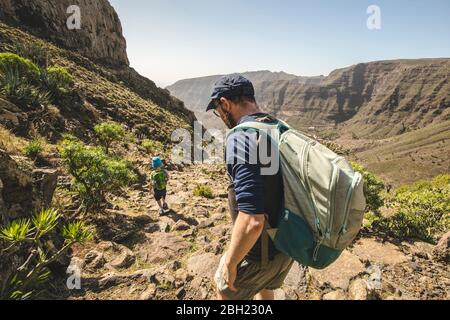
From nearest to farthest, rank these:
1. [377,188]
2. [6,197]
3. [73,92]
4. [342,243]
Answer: [342,243] → [6,197] → [377,188] → [73,92]

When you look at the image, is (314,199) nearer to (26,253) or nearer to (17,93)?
(26,253)

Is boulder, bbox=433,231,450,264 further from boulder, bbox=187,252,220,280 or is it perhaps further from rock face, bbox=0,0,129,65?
rock face, bbox=0,0,129,65

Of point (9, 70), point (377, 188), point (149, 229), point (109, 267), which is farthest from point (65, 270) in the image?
point (9, 70)

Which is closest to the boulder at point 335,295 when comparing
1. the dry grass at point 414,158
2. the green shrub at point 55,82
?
the green shrub at point 55,82

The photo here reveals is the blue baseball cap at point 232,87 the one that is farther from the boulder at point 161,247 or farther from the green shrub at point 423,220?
the green shrub at point 423,220

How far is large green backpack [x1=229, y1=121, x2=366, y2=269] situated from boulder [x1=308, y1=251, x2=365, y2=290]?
227 cm

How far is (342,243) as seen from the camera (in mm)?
1756

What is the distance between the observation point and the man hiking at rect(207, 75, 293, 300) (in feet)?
5.65

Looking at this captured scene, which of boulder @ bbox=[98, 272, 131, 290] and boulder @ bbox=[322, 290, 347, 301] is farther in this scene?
boulder @ bbox=[98, 272, 131, 290]

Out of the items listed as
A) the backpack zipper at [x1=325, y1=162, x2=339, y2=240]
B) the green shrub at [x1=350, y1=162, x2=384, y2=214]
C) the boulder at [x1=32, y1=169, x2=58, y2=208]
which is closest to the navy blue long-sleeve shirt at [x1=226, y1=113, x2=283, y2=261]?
the backpack zipper at [x1=325, y1=162, x2=339, y2=240]

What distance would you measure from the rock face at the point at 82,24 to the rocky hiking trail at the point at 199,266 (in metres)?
28.9

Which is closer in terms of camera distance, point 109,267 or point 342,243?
point 342,243
